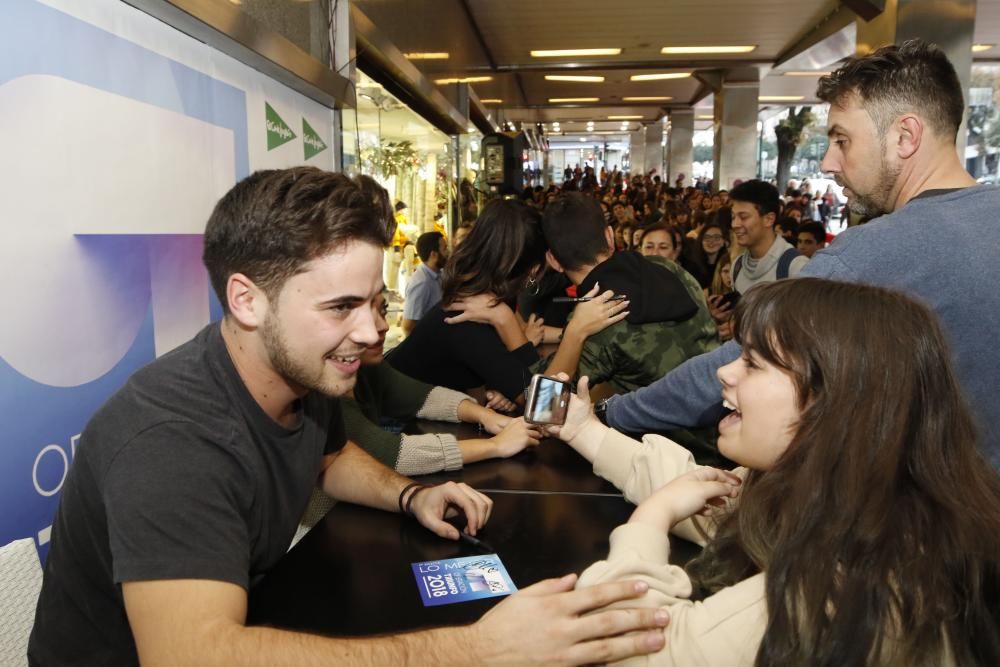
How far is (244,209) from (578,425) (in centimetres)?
111

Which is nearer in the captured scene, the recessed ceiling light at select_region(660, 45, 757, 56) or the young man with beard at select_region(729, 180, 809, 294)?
the young man with beard at select_region(729, 180, 809, 294)

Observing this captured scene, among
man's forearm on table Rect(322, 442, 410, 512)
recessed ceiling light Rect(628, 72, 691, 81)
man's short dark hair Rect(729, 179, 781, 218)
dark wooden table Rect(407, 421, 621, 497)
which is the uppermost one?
recessed ceiling light Rect(628, 72, 691, 81)

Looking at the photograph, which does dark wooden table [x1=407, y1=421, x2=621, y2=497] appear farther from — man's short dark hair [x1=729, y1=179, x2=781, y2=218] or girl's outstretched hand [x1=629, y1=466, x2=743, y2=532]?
man's short dark hair [x1=729, y1=179, x2=781, y2=218]

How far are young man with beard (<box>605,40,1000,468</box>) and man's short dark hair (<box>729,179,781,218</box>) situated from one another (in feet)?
8.68

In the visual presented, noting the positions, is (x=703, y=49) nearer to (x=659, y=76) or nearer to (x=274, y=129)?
(x=659, y=76)

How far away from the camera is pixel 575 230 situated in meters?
2.85

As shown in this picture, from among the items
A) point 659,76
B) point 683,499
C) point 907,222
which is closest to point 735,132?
point 659,76

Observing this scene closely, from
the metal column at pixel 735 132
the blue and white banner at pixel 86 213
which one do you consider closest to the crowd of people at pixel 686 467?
the blue and white banner at pixel 86 213

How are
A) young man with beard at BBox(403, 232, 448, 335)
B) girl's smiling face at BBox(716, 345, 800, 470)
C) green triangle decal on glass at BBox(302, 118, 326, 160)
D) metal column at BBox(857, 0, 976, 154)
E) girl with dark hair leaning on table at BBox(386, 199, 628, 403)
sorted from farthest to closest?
metal column at BBox(857, 0, 976, 154), young man with beard at BBox(403, 232, 448, 335), green triangle decal on glass at BBox(302, 118, 326, 160), girl with dark hair leaning on table at BBox(386, 199, 628, 403), girl's smiling face at BBox(716, 345, 800, 470)

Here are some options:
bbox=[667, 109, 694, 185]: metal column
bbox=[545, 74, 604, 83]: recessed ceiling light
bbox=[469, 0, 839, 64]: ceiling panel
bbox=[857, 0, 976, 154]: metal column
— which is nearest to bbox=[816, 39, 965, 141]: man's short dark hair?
bbox=[857, 0, 976, 154]: metal column

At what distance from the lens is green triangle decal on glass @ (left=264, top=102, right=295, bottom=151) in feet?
8.97

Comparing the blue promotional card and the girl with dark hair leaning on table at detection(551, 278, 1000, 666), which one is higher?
the girl with dark hair leaning on table at detection(551, 278, 1000, 666)

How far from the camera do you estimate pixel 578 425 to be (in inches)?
81.7

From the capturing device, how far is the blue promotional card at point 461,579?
135cm
